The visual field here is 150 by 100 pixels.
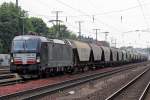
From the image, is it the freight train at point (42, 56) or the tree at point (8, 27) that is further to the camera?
the tree at point (8, 27)

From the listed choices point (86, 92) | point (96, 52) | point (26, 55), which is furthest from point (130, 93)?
point (96, 52)

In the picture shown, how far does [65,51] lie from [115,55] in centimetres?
3669

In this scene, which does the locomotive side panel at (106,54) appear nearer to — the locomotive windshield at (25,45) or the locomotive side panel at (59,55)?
the locomotive side panel at (59,55)

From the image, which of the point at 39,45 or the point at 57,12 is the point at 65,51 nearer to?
the point at 39,45

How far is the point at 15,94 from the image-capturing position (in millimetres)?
17625

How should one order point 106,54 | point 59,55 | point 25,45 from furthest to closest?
point 106,54
point 59,55
point 25,45

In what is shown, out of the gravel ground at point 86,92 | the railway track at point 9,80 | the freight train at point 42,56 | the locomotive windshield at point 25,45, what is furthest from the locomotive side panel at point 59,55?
the gravel ground at point 86,92

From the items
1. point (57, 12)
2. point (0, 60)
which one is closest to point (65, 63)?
point (0, 60)

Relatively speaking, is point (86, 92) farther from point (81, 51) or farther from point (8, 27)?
point (8, 27)

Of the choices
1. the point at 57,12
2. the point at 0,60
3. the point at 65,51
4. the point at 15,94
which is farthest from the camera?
the point at 57,12

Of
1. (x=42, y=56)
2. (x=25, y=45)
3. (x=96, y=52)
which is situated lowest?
(x=96, y=52)

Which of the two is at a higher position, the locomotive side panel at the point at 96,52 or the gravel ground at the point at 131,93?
the locomotive side panel at the point at 96,52

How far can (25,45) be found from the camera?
28.1 meters

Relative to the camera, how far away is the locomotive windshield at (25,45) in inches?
1098
